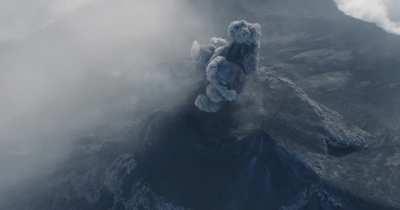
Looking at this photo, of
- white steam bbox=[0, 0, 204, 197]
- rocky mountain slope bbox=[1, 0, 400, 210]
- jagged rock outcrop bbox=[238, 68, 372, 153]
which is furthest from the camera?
white steam bbox=[0, 0, 204, 197]

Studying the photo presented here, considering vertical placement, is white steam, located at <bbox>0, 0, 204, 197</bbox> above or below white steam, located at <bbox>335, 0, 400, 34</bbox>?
below

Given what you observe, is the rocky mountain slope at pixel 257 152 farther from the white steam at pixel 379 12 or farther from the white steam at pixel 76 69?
the white steam at pixel 379 12

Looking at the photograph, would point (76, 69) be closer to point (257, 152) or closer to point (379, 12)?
point (257, 152)

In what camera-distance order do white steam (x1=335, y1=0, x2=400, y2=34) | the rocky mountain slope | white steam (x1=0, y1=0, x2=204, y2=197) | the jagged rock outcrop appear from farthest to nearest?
white steam (x1=335, y1=0, x2=400, y2=34)
white steam (x1=0, y1=0, x2=204, y2=197)
the jagged rock outcrop
the rocky mountain slope

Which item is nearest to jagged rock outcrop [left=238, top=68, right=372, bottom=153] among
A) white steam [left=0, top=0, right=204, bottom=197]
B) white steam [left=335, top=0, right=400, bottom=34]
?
white steam [left=0, top=0, right=204, bottom=197]

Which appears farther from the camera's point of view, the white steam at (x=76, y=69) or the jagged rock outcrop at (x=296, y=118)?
the white steam at (x=76, y=69)

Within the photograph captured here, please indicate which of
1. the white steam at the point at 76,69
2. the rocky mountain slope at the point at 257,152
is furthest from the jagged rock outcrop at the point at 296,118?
the white steam at the point at 76,69

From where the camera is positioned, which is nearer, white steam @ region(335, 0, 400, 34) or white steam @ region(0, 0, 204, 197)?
white steam @ region(0, 0, 204, 197)

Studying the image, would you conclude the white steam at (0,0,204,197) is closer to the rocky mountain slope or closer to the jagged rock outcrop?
the rocky mountain slope

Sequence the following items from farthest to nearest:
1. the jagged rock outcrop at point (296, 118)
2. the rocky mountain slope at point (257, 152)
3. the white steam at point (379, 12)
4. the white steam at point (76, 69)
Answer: the white steam at point (379, 12) → the white steam at point (76, 69) → the jagged rock outcrop at point (296, 118) → the rocky mountain slope at point (257, 152)

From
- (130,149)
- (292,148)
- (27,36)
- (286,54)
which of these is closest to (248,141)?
(292,148)

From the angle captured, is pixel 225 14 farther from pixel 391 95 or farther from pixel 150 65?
pixel 391 95

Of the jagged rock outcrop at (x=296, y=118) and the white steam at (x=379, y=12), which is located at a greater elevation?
the white steam at (x=379, y=12)
